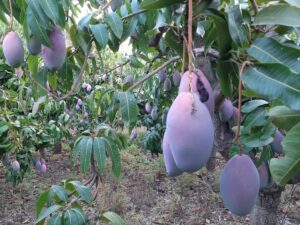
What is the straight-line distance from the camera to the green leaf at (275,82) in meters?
0.46

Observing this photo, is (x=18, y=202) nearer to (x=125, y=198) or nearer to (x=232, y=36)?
(x=125, y=198)

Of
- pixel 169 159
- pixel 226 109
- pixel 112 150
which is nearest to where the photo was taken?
pixel 169 159

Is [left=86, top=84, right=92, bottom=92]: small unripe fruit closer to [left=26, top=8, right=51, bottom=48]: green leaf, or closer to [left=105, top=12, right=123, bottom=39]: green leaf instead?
[left=105, top=12, right=123, bottom=39]: green leaf

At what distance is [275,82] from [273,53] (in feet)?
0.24

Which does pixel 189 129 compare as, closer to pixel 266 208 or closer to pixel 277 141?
pixel 277 141

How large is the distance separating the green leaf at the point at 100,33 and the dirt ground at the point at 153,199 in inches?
86.0

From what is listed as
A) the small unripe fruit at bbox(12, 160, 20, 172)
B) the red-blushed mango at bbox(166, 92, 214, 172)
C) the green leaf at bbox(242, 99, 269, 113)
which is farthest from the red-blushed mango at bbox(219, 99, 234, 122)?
the small unripe fruit at bbox(12, 160, 20, 172)

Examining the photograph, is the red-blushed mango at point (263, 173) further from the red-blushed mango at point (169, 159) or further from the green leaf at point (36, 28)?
the green leaf at point (36, 28)

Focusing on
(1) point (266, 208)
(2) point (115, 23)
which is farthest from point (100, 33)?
(1) point (266, 208)

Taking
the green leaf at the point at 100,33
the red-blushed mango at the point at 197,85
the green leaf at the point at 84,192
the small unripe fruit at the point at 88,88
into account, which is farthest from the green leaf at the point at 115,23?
the small unripe fruit at the point at 88,88

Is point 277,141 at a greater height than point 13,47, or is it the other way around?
point 13,47

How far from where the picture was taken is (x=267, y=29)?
26.5 inches

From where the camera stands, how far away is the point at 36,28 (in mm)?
761

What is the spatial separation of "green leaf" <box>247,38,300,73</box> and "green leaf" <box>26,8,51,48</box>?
16.5 inches
